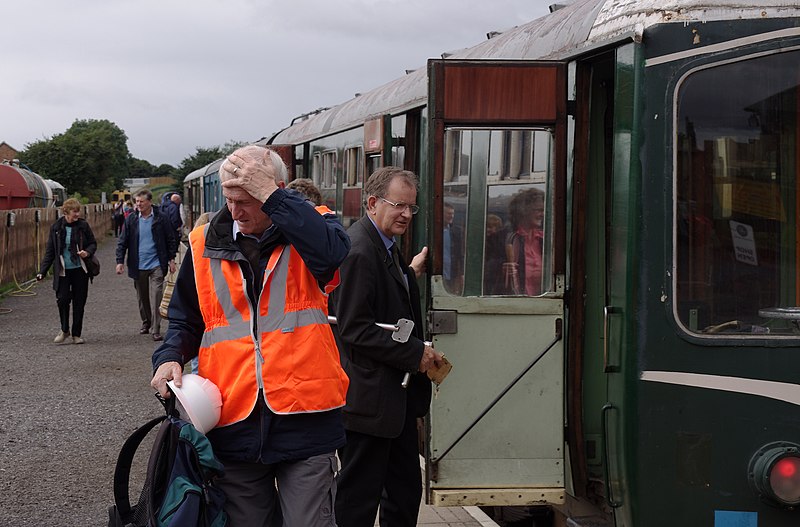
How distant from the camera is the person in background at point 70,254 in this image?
43.0 feet

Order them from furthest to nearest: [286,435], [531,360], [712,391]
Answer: [531,360] → [712,391] → [286,435]

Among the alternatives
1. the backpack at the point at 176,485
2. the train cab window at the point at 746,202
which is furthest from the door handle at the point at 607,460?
the backpack at the point at 176,485

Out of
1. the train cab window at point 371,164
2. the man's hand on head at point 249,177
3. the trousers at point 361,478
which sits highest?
the train cab window at point 371,164

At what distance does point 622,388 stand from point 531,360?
75 centimetres

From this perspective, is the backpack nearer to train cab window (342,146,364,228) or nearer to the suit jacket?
the suit jacket

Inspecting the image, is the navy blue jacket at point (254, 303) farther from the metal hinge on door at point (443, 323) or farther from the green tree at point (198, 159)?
the green tree at point (198, 159)

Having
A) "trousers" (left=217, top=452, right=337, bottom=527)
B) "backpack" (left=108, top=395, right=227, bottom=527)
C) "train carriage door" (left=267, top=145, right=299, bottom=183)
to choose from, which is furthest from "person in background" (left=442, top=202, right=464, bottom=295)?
"train carriage door" (left=267, top=145, right=299, bottom=183)

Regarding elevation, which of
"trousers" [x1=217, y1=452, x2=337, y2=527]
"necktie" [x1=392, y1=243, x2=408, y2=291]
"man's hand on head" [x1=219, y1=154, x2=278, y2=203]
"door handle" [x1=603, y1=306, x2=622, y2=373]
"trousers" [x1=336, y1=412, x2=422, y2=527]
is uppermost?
"man's hand on head" [x1=219, y1=154, x2=278, y2=203]

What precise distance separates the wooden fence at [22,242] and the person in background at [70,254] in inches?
307

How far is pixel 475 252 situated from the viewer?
5379mm

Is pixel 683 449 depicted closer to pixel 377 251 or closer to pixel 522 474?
pixel 522 474

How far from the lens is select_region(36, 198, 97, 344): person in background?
13.1 meters

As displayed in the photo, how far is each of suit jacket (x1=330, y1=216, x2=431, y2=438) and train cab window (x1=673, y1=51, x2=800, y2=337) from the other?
3.91ft

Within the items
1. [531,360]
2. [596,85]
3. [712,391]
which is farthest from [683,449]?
[596,85]
